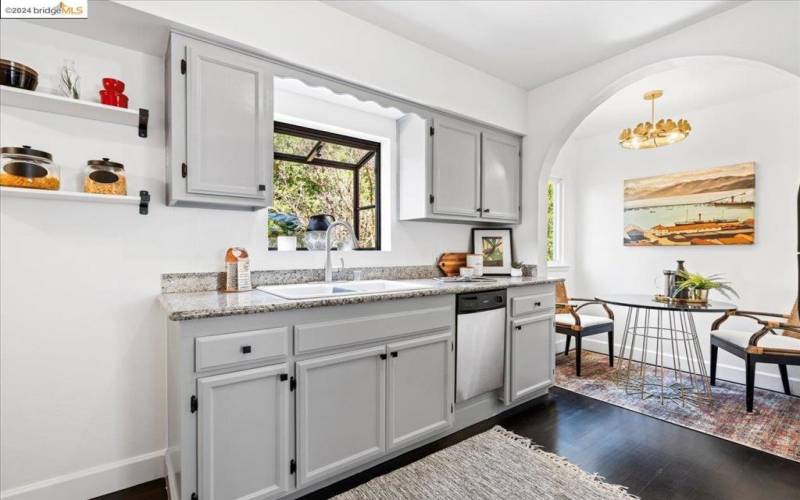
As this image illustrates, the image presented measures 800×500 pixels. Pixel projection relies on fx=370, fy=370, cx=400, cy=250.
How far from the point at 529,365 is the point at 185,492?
2289 mm

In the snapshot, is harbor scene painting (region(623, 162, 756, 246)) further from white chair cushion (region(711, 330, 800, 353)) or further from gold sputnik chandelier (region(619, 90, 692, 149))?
white chair cushion (region(711, 330, 800, 353))

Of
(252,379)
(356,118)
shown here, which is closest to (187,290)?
(252,379)

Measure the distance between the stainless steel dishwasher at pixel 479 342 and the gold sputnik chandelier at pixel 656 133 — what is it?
6.30 ft

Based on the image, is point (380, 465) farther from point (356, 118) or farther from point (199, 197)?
point (356, 118)

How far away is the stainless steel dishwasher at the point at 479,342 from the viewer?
7.82ft

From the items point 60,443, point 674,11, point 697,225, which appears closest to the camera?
point 60,443

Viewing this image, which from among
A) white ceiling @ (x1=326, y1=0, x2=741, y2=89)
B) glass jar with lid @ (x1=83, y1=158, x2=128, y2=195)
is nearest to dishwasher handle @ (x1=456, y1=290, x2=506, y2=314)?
white ceiling @ (x1=326, y1=0, x2=741, y2=89)

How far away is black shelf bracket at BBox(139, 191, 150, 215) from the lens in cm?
181

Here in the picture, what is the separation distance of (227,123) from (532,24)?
1997mm

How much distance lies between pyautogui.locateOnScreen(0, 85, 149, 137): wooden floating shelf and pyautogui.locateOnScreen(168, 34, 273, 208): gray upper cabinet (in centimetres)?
21

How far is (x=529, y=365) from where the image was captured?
282cm

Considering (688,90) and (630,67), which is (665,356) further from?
(630,67)

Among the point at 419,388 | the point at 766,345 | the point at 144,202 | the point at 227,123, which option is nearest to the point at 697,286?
the point at 766,345

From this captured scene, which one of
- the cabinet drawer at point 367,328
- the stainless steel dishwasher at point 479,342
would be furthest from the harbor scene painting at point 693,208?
the cabinet drawer at point 367,328
